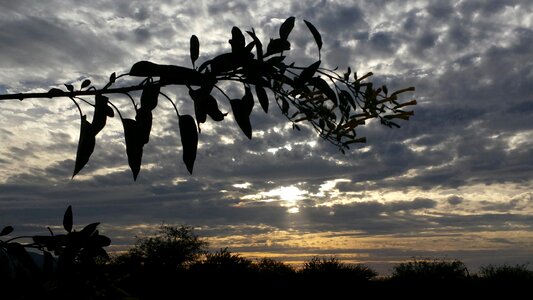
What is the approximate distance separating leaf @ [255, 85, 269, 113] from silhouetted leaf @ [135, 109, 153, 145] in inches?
16.9

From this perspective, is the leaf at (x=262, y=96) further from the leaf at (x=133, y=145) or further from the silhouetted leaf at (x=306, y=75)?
the leaf at (x=133, y=145)

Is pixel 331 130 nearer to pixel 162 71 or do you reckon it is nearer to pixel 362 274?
pixel 162 71

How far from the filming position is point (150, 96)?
2156 mm

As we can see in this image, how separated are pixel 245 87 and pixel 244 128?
17cm

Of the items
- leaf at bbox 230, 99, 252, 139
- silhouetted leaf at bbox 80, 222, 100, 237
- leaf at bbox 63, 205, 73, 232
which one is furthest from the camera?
leaf at bbox 63, 205, 73, 232

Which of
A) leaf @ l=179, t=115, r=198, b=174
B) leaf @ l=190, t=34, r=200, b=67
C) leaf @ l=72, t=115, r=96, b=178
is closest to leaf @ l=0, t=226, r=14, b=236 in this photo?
leaf @ l=72, t=115, r=96, b=178

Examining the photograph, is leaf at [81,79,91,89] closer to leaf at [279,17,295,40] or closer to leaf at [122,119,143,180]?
leaf at [122,119,143,180]

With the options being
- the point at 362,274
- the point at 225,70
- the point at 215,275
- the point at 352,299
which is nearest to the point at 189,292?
the point at 215,275

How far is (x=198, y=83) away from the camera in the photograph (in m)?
2.17

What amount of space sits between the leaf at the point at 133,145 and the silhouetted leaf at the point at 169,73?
221 millimetres

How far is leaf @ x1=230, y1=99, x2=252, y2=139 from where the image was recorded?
89.0 inches

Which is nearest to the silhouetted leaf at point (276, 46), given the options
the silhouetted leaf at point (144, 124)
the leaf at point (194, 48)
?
the leaf at point (194, 48)

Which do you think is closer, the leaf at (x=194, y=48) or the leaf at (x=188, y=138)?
the leaf at (x=188, y=138)

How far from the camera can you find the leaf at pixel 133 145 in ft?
7.42
